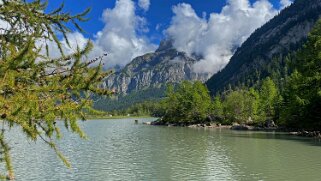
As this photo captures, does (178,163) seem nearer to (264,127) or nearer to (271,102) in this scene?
(264,127)

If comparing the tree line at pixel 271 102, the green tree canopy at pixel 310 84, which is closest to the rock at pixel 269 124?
the tree line at pixel 271 102

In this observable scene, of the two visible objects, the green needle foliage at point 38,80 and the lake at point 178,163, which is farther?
the lake at point 178,163

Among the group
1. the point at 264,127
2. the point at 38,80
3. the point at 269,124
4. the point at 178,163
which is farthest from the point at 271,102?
the point at 38,80

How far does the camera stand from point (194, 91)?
440 ft

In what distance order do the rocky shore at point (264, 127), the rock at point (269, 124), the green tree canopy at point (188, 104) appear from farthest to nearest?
the green tree canopy at point (188, 104), the rock at point (269, 124), the rocky shore at point (264, 127)

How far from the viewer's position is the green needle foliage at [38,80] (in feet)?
19.6

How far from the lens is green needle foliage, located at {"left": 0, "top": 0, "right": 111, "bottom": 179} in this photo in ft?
Answer: 19.6

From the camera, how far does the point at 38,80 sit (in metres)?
6.93

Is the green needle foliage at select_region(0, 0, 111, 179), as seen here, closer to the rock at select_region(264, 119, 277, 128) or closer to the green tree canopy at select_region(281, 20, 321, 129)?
the green tree canopy at select_region(281, 20, 321, 129)

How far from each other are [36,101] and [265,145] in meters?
53.7

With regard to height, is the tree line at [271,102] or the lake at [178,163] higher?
the tree line at [271,102]

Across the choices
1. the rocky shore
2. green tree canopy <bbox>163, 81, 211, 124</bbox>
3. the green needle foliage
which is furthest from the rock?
the green needle foliage

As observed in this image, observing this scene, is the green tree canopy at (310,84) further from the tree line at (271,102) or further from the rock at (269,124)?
the rock at (269,124)

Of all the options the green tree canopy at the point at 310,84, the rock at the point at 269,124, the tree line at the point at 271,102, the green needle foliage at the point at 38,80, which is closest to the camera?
the green needle foliage at the point at 38,80
